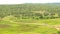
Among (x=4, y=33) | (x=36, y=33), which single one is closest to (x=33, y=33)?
(x=36, y=33)

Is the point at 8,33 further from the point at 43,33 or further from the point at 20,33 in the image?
the point at 43,33

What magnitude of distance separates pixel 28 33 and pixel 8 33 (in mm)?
7068

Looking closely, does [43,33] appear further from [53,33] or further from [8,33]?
[8,33]

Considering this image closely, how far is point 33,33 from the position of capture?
60875 mm

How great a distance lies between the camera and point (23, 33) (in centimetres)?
6069

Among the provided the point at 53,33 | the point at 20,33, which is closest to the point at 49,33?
the point at 53,33

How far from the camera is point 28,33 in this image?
6091cm

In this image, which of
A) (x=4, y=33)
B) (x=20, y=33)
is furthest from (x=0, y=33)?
(x=20, y=33)

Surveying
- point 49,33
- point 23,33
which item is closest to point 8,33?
point 23,33

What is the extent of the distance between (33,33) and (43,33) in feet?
12.2

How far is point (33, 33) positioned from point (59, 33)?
9128 mm

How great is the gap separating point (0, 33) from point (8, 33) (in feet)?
9.20

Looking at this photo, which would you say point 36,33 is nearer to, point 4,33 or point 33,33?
point 33,33

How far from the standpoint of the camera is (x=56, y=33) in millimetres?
60656
